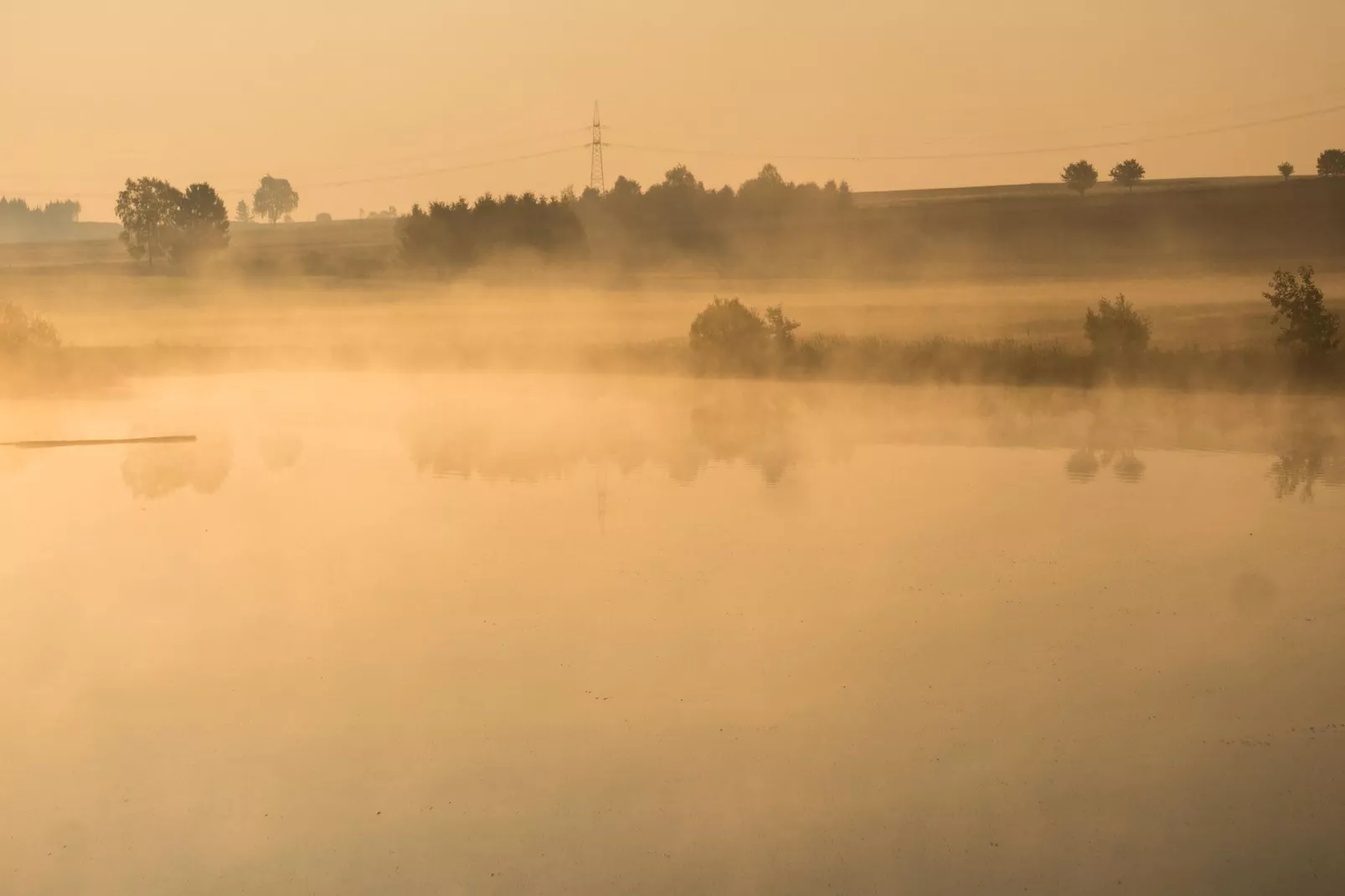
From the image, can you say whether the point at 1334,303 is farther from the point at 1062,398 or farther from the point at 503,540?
the point at 503,540

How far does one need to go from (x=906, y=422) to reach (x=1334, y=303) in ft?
77.1

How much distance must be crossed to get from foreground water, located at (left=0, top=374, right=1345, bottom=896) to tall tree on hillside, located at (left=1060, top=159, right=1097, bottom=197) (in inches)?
3113

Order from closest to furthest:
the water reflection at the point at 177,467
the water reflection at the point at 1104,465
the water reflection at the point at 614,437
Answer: the water reflection at the point at 1104,465
the water reflection at the point at 177,467
the water reflection at the point at 614,437

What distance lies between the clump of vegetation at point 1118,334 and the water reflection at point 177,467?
22.0 meters

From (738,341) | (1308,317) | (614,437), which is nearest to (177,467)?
(614,437)

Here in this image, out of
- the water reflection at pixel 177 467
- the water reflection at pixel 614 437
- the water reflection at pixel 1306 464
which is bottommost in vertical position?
the water reflection at pixel 1306 464

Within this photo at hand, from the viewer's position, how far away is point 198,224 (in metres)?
94.8

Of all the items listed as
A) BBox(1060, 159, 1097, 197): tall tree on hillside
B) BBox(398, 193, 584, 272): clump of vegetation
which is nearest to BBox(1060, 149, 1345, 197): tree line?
BBox(1060, 159, 1097, 197): tall tree on hillside

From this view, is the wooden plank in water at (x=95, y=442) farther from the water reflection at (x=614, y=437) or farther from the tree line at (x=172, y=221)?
the tree line at (x=172, y=221)

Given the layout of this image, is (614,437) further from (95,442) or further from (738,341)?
(738,341)

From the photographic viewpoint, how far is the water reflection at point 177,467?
23391mm

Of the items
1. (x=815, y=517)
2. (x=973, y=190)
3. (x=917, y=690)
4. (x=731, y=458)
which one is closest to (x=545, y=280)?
(x=973, y=190)

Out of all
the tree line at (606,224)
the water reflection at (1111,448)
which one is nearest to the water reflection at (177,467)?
the water reflection at (1111,448)

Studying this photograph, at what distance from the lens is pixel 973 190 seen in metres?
110
